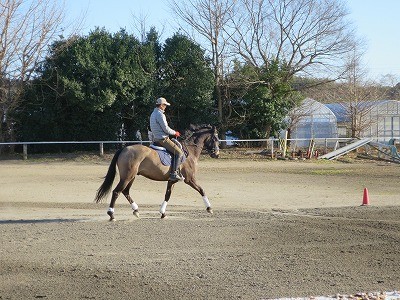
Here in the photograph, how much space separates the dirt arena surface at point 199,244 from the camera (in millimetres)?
9109

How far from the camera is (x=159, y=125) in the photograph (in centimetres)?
1596

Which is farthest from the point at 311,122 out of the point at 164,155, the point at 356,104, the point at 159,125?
the point at 159,125

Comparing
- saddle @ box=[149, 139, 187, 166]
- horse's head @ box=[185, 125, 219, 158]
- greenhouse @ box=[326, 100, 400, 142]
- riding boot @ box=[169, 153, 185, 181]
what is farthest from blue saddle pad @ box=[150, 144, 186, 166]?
greenhouse @ box=[326, 100, 400, 142]

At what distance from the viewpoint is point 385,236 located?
1327 cm

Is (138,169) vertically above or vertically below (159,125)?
below

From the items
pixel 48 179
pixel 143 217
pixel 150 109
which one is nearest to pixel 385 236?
pixel 143 217

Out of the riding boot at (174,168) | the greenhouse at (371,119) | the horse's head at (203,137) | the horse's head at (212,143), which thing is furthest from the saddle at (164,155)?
the greenhouse at (371,119)

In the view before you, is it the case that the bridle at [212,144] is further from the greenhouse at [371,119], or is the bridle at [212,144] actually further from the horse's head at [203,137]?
the greenhouse at [371,119]

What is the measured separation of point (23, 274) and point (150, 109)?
2914 cm

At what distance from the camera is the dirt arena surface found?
29.9ft

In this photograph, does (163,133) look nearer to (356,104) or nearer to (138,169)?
(138,169)

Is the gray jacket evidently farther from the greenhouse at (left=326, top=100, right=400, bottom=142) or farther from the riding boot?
the greenhouse at (left=326, top=100, right=400, bottom=142)

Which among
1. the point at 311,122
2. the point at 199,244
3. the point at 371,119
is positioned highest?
the point at 371,119

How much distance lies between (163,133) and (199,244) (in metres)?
4.36
